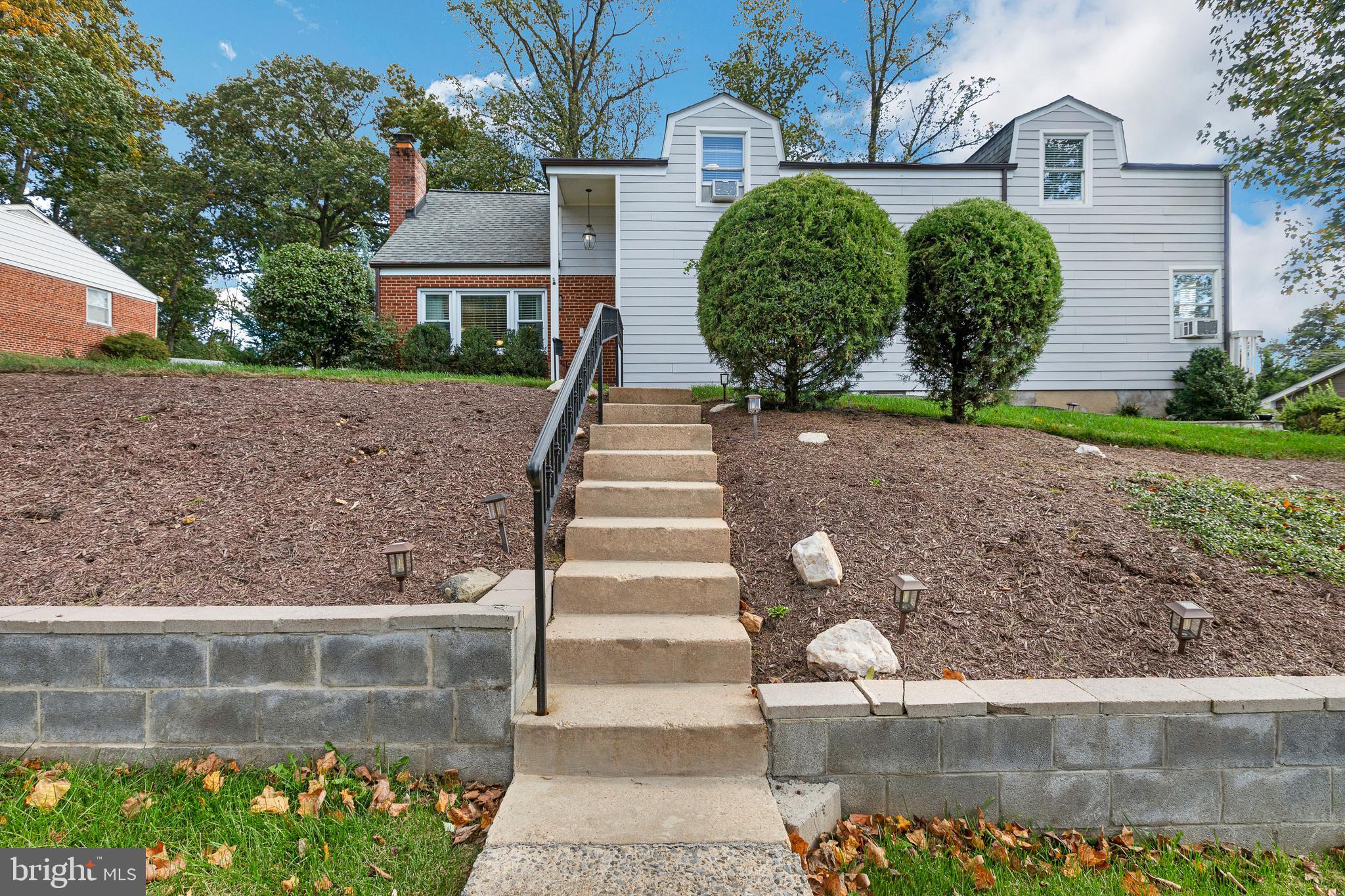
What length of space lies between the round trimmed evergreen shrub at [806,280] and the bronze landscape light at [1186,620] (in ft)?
9.27

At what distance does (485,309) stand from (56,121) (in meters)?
17.5

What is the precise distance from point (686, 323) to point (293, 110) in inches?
829

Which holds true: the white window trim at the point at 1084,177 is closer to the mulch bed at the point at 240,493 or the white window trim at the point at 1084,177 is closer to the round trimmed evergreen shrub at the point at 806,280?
the round trimmed evergreen shrub at the point at 806,280

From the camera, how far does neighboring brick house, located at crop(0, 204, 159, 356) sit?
13.1m

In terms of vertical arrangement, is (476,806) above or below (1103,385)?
below

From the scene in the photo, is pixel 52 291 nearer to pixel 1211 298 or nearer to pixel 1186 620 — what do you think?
pixel 1186 620

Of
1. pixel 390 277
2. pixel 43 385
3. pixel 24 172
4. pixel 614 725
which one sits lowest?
pixel 614 725

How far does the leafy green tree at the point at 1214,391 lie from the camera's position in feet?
31.7

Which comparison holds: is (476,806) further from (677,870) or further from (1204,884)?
(1204,884)

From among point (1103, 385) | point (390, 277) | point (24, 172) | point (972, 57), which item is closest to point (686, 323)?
point (390, 277)

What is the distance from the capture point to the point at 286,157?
21891mm

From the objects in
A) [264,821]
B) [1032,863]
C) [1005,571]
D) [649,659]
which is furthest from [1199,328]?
[264,821]

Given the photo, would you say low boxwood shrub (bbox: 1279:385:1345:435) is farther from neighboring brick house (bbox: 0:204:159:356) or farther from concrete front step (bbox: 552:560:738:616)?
neighboring brick house (bbox: 0:204:159:356)

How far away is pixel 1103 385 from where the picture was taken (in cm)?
1040
